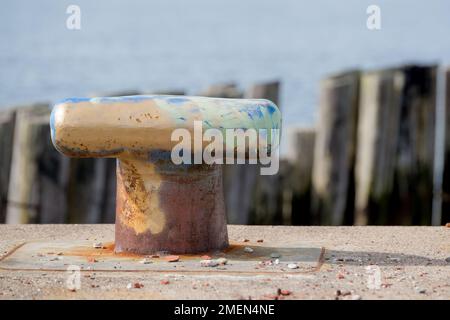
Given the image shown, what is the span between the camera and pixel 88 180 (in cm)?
1010

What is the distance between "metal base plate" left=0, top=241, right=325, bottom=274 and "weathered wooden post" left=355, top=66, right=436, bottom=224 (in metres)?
4.05

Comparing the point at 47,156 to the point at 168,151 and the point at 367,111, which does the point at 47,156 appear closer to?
the point at 367,111

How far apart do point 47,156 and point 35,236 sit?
2916 millimetres

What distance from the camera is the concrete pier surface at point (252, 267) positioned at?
16.9 feet

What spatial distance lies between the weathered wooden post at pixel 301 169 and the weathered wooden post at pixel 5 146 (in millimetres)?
2655

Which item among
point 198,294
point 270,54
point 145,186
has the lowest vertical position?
point 198,294

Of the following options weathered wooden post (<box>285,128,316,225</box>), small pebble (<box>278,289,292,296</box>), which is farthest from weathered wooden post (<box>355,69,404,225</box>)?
small pebble (<box>278,289,292,296</box>)

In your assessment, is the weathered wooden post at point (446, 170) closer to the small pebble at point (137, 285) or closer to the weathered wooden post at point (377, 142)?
the weathered wooden post at point (377, 142)

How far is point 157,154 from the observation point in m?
6.04

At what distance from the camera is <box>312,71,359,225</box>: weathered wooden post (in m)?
10.5

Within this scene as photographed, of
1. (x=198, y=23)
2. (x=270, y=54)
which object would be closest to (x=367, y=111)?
(x=270, y=54)

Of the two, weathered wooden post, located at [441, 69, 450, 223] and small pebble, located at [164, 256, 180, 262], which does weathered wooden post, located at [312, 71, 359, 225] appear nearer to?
weathered wooden post, located at [441, 69, 450, 223]

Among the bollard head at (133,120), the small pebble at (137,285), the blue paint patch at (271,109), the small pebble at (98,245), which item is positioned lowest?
the small pebble at (137,285)

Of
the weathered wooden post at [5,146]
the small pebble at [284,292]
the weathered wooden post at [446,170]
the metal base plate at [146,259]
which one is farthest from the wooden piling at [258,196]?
the small pebble at [284,292]
